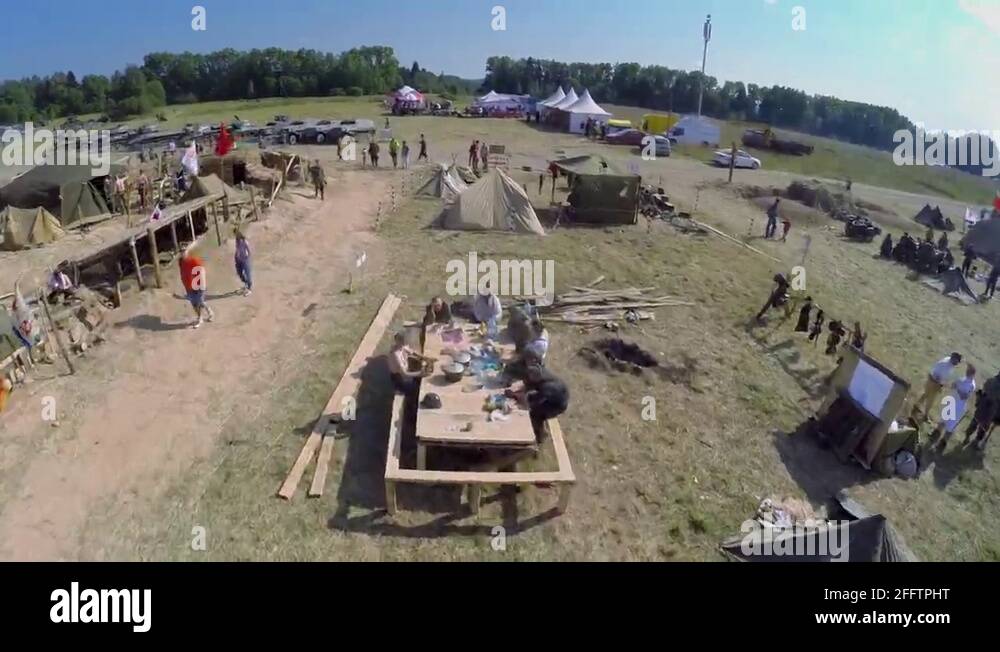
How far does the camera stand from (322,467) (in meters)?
7.84

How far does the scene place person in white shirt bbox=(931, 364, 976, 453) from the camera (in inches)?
396

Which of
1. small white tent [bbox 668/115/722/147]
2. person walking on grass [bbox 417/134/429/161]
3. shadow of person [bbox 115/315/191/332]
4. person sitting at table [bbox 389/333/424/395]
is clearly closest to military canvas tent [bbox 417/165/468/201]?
person walking on grass [bbox 417/134/429/161]

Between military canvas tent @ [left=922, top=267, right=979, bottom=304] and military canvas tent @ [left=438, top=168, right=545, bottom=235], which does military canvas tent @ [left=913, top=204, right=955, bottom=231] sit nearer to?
military canvas tent @ [left=922, top=267, right=979, bottom=304]

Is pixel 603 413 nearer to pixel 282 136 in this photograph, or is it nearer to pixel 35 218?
pixel 35 218

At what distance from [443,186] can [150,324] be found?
13.4 meters

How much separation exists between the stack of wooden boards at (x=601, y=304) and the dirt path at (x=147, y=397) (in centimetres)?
524

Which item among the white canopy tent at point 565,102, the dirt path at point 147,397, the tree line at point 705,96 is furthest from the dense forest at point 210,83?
the dirt path at point 147,397

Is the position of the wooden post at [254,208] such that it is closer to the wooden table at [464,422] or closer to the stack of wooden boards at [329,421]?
the stack of wooden boards at [329,421]

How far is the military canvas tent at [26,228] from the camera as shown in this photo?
16234mm

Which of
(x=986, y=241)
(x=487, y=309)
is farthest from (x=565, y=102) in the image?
(x=487, y=309)

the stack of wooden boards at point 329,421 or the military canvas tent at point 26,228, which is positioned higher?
the military canvas tent at point 26,228

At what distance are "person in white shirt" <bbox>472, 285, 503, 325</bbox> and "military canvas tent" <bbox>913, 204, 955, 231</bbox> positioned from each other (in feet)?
92.6
